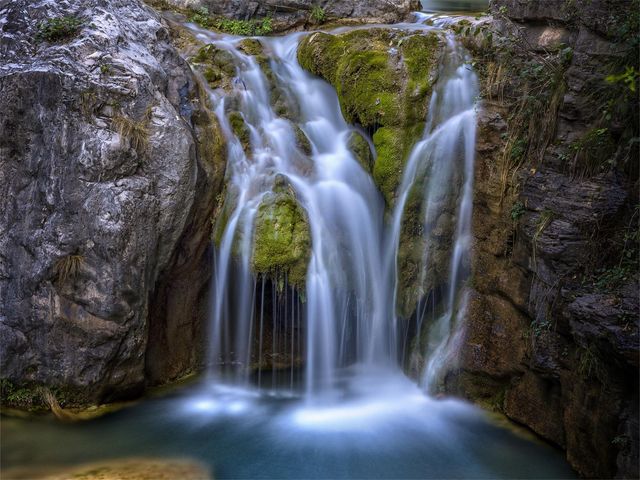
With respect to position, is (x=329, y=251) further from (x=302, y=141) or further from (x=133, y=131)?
(x=133, y=131)

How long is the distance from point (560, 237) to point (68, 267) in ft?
15.8

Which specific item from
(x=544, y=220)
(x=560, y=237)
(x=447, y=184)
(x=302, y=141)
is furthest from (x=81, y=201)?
(x=560, y=237)

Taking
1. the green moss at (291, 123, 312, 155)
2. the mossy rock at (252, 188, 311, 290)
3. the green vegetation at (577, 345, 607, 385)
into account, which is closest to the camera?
the green vegetation at (577, 345, 607, 385)

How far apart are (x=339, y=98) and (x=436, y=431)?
423 centimetres

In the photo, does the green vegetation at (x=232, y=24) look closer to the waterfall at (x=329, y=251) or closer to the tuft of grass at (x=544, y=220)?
the waterfall at (x=329, y=251)

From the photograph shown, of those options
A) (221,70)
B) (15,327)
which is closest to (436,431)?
(15,327)

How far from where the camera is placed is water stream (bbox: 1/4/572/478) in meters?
5.42

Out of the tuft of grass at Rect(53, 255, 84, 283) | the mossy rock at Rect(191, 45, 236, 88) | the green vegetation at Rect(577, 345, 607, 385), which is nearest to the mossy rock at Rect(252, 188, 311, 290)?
the tuft of grass at Rect(53, 255, 84, 283)

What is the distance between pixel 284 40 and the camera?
343 inches

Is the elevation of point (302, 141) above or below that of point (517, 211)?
above

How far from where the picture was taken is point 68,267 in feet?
18.9

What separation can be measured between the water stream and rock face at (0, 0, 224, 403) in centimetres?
66

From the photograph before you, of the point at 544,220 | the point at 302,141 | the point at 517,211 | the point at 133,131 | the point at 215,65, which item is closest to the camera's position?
the point at 544,220

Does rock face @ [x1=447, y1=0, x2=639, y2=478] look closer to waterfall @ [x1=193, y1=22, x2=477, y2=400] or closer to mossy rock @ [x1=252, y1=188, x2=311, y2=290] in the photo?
waterfall @ [x1=193, y1=22, x2=477, y2=400]
